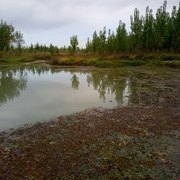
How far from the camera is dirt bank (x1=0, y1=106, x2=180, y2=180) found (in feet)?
31.5

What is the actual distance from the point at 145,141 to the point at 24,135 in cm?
559

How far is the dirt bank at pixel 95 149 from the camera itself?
960 cm

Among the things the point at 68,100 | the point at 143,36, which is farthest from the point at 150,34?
the point at 68,100


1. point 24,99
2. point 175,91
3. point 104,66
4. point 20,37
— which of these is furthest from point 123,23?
point 24,99

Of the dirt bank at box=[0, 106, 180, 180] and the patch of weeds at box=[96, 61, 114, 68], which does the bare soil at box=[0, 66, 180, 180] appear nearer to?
the dirt bank at box=[0, 106, 180, 180]

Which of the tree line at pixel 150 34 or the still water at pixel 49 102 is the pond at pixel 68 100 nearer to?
the still water at pixel 49 102

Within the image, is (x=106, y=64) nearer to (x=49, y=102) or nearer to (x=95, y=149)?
(x=49, y=102)

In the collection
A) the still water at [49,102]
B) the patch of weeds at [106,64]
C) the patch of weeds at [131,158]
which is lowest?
the patch of weeds at [131,158]

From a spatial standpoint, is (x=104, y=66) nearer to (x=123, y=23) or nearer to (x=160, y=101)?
(x=123, y=23)

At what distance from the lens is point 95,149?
11641 millimetres

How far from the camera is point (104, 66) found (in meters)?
57.4

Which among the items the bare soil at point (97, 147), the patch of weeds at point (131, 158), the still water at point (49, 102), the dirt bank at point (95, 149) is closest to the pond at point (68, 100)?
the still water at point (49, 102)

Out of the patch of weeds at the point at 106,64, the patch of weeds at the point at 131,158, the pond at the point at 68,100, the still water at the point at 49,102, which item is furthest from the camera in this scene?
the patch of weeds at the point at 106,64

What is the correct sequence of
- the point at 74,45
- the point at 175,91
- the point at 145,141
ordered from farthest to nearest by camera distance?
the point at 74,45 < the point at 175,91 < the point at 145,141
